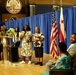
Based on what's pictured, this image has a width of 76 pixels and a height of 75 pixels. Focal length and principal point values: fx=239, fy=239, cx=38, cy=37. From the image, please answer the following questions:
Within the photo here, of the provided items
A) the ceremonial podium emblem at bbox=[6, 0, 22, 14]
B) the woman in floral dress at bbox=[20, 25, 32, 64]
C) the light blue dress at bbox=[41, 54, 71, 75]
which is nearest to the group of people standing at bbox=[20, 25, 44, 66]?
the woman in floral dress at bbox=[20, 25, 32, 64]

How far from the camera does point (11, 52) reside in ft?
24.6

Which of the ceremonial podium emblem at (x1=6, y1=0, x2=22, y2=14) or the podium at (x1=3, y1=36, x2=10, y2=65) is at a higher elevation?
the ceremonial podium emblem at (x1=6, y1=0, x2=22, y2=14)

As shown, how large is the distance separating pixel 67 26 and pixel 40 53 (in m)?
1.51

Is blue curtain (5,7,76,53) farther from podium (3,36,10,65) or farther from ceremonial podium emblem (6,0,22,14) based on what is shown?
podium (3,36,10,65)

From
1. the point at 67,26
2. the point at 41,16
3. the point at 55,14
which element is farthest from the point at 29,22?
the point at 67,26

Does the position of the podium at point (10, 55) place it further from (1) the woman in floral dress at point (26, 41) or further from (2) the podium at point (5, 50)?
(1) the woman in floral dress at point (26, 41)

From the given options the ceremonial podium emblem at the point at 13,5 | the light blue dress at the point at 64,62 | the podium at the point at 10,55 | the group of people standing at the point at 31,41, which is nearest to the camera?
the light blue dress at the point at 64,62

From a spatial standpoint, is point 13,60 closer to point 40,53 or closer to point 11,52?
point 11,52

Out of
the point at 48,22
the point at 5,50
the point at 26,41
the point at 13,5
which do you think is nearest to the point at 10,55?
the point at 5,50

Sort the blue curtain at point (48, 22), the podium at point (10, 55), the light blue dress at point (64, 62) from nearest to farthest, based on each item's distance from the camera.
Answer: the light blue dress at point (64, 62) → the podium at point (10, 55) → the blue curtain at point (48, 22)

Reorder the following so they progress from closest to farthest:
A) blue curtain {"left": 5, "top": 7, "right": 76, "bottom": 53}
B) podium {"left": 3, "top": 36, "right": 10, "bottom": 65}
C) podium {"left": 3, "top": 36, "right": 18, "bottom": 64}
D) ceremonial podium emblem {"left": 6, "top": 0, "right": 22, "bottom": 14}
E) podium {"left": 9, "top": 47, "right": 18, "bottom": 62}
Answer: podium {"left": 3, "top": 36, "right": 10, "bottom": 65}, podium {"left": 3, "top": 36, "right": 18, "bottom": 64}, blue curtain {"left": 5, "top": 7, "right": 76, "bottom": 53}, podium {"left": 9, "top": 47, "right": 18, "bottom": 62}, ceremonial podium emblem {"left": 6, "top": 0, "right": 22, "bottom": 14}

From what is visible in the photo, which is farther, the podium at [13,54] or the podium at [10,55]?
the podium at [13,54]

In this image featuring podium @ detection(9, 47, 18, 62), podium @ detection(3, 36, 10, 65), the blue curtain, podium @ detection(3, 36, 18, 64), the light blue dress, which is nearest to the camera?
the light blue dress

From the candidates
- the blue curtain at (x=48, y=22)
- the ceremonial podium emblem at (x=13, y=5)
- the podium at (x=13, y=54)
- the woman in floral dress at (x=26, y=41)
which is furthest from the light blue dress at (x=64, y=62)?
the ceremonial podium emblem at (x=13, y=5)
